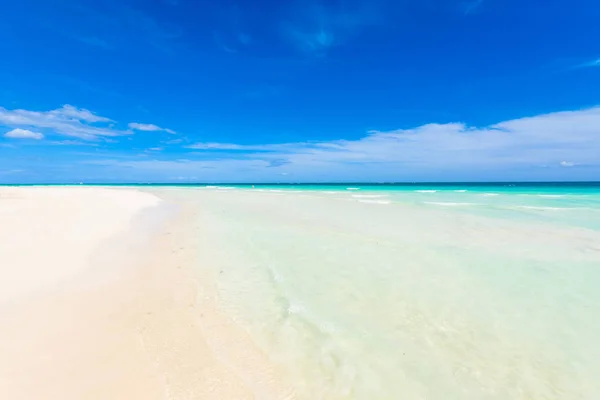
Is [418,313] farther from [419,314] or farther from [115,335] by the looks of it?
[115,335]

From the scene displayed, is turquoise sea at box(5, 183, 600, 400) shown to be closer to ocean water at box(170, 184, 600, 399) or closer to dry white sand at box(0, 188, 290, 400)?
ocean water at box(170, 184, 600, 399)

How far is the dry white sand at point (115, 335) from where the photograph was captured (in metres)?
2.76

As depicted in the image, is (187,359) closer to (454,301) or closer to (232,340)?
(232,340)

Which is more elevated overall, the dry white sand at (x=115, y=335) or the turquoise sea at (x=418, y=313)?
the dry white sand at (x=115, y=335)

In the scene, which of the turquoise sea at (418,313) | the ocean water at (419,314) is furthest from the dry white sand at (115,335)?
the ocean water at (419,314)

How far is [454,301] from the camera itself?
4.91m

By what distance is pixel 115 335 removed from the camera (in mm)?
3572

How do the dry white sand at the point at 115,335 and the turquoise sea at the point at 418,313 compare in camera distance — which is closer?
the dry white sand at the point at 115,335

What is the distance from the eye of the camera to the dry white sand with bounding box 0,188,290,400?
2.76 m

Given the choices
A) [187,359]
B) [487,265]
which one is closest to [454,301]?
[487,265]

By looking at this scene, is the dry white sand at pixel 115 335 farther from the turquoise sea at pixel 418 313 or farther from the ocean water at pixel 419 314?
the ocean water at pixel 419 314

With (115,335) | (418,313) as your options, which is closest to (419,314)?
(418,313)

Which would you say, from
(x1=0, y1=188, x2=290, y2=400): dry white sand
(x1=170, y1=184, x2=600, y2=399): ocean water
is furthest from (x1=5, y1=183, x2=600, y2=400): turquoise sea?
(x1=0, y1=188, x2=290, y2=400): dry white sand

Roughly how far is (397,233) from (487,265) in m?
3.84
